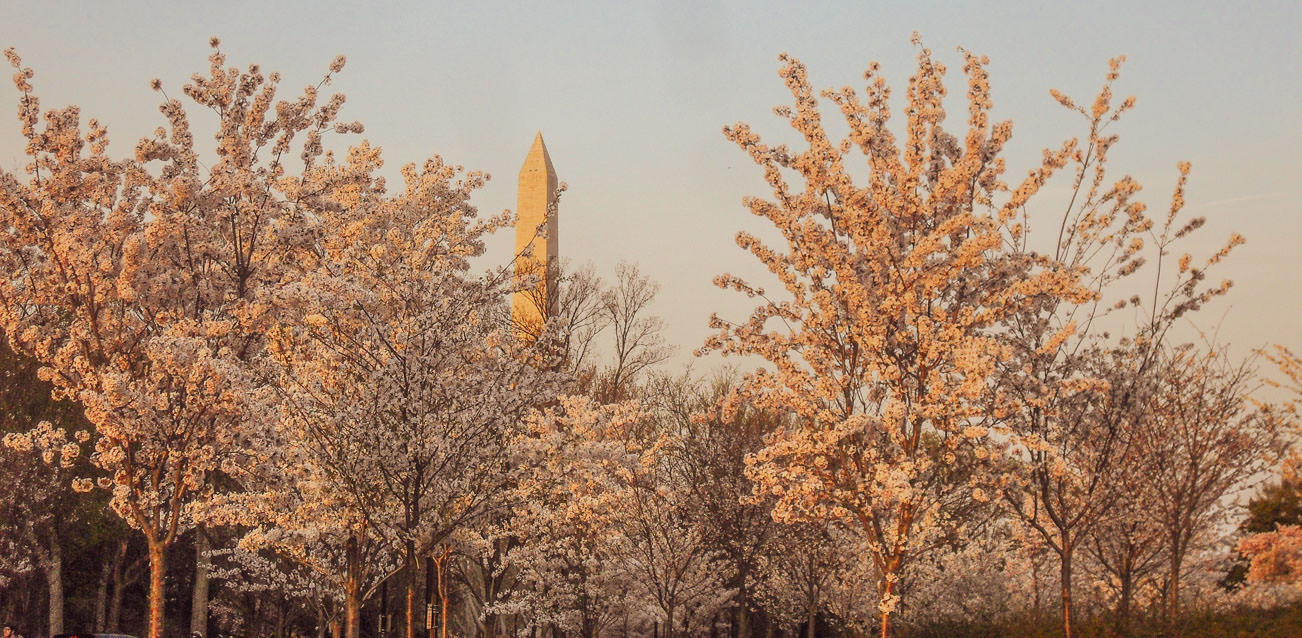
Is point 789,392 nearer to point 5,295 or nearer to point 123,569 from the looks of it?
point 5,295

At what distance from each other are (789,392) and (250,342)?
22.7 feet

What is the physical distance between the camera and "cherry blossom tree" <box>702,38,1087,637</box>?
35.7 ft

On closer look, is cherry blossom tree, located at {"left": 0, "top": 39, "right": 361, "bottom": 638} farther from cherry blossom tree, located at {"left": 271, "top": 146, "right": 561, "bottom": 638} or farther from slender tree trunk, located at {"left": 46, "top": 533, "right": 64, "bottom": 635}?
slender tree trunk, located at {"left": 46, "top": 533, "right": 64, "bottom": 635}

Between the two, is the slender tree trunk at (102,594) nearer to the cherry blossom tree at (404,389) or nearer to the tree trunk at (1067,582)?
the cherry blossom tree at (404,389)

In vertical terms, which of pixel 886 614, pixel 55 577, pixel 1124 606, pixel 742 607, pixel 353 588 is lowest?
pixel 742 607

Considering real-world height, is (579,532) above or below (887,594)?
above

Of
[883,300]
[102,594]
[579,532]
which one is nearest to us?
[883,300]

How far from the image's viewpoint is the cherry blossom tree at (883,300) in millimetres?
10883

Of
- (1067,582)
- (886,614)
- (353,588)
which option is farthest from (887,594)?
(353,588)

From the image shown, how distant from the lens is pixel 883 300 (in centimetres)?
1119

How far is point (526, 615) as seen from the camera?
80.2 feet

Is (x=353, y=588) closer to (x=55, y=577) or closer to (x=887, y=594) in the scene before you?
(x=887, y=594)

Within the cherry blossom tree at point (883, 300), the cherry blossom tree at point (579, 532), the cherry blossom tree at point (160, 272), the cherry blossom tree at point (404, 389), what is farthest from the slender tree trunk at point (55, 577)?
the cherry blossom tree at point (883, 300)

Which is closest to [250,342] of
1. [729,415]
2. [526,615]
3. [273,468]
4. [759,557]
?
[273,468]
